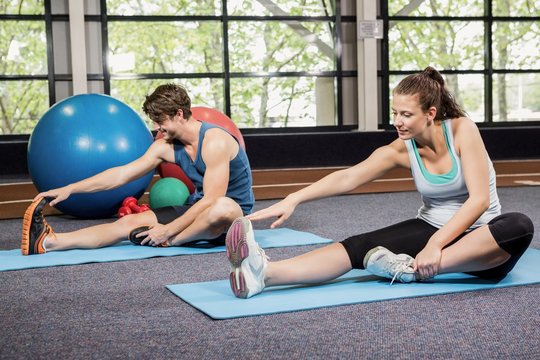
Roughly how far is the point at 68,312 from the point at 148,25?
592 centimetres

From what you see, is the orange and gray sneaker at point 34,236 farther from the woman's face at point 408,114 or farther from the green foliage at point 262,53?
the green foliage at point 262,53

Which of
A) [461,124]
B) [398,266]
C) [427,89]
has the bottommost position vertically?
[398,266]

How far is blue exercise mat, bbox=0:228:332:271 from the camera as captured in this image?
3547 mm

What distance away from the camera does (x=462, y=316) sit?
7.83ft

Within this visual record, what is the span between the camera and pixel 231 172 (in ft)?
12.5

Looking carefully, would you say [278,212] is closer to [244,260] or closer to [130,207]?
[244,260]

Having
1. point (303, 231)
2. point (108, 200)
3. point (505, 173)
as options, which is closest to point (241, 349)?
point (303, 231)

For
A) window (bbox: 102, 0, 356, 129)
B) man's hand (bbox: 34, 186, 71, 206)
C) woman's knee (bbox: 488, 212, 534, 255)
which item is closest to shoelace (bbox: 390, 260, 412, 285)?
woman's knee (bbox: 488, 212, 534, 255)

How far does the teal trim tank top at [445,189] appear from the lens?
2738mm

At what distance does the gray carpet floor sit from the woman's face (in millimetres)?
573

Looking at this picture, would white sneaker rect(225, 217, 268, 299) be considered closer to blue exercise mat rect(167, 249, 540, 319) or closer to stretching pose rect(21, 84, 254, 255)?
blue exercise mat rect(167, 249, 540, 319)

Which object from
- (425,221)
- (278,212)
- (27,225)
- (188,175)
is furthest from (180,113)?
(425,221)

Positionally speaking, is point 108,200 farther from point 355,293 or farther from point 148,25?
point 148,25

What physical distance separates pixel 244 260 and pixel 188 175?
1326mm
